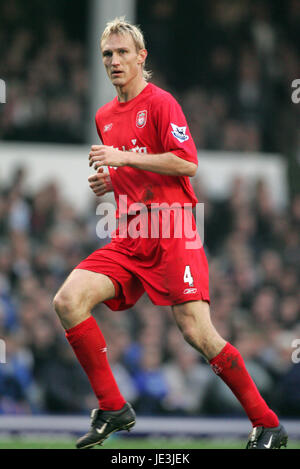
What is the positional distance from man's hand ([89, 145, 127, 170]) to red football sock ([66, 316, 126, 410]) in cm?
94

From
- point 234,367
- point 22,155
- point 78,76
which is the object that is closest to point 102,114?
point 234,367

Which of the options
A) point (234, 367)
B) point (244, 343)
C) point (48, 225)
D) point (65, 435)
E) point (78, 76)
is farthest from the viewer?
point (78, 76)

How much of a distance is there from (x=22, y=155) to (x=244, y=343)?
3722mm

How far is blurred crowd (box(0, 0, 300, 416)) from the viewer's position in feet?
30.9

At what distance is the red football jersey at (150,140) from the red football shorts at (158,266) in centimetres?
15

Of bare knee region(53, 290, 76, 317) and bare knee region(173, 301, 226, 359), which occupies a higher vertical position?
bare knee region(53, 290, 76, 317)

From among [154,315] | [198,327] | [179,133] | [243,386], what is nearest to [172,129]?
[179,133]

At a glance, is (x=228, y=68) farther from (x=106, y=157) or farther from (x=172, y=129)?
(x=106, y=157)

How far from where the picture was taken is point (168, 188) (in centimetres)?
547

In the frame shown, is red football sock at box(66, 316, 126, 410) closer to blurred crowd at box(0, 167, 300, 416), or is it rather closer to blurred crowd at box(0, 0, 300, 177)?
blurred crowd at box(0, 167, 300, 416)

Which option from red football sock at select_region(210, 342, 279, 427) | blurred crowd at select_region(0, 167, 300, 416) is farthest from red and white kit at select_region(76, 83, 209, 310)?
blurred crowd at select_region(0, 167, 300, 416)

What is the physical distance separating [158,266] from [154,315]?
4.81m

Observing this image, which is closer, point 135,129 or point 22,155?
point 135,129

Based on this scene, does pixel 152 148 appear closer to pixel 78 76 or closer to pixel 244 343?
pixel 244 343
